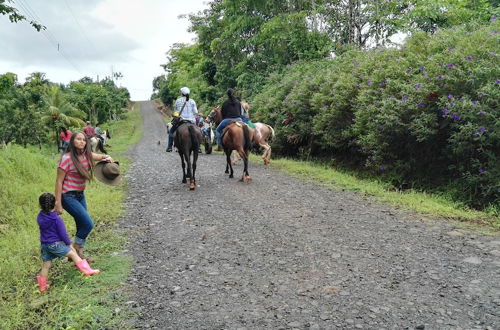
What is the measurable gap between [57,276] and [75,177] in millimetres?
1210

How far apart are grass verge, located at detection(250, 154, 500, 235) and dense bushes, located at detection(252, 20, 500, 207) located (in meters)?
0.51

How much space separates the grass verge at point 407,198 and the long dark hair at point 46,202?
5750 millimetres

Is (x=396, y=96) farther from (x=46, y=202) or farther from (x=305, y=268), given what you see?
(x=46, y=202)

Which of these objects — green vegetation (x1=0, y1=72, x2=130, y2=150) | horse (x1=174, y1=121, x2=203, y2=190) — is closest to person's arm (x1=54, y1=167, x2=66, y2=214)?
horse (x1=174, y1=121, x2=203, y2=190)

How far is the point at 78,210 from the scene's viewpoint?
16.5 ft

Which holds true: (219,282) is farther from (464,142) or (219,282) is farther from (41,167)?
(41,167)

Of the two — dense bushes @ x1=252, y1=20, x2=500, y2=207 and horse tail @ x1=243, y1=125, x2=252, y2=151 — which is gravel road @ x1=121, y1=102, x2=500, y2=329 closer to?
dense bushes @ x1=252, y1=20, x2=500, y2=207

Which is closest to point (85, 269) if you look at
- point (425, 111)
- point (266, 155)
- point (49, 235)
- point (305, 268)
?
point (49, 235)

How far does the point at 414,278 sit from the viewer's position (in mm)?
4410

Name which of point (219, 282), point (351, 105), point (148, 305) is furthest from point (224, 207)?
point (351, 105)

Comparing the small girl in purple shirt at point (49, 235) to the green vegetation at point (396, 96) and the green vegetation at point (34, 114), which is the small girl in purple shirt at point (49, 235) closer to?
the green vegetation at point (396, 96)

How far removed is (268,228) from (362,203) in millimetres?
2453

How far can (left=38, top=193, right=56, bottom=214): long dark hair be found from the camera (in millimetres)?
4492

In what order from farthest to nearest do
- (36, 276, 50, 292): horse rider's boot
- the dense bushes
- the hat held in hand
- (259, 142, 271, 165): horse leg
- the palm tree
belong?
the palm tree
(259, 142, 271, 165): horse leg
the dense bushes
the hat held in hand
(36, 276, 50, 292): horse rider's boot
